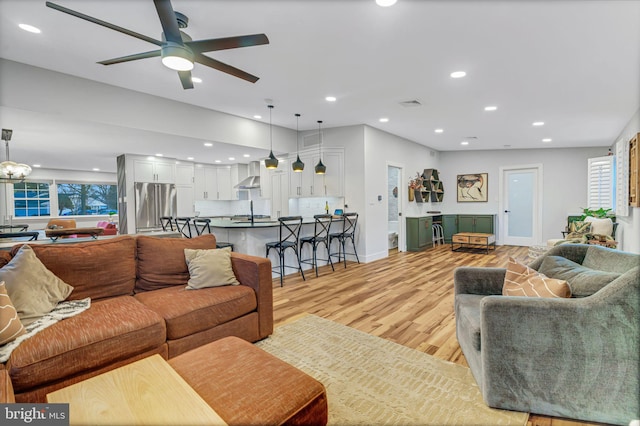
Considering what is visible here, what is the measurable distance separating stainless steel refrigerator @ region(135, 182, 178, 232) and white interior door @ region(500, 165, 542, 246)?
28.8ft

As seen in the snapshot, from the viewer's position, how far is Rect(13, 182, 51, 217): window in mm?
8219

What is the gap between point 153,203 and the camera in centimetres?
684

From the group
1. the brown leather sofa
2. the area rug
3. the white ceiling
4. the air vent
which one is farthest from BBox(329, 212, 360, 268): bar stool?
the brown leather sofa

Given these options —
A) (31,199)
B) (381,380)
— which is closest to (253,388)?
(381,380)

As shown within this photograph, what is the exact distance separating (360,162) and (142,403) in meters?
5.18

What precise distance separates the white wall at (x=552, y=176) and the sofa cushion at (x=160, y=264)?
8378 mm

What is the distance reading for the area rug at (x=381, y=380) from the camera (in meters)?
1.66

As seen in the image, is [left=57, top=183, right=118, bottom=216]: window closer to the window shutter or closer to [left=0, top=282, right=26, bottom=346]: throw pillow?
[left=0, top=282, right=26, bottom=346]: throw pillow

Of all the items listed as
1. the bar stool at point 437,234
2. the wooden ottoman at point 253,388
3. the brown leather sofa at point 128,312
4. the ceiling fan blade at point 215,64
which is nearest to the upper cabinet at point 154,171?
the brown leather sofa at point 128,312

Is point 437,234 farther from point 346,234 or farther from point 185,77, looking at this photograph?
point 185,77

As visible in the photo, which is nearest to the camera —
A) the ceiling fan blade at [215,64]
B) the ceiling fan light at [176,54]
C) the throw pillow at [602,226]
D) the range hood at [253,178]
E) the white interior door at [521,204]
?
the ceiling fan light at [176,54]

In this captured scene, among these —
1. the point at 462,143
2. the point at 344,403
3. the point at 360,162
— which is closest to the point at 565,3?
the point at 344,403

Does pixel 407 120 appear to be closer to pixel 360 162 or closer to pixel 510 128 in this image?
pixel 360 162

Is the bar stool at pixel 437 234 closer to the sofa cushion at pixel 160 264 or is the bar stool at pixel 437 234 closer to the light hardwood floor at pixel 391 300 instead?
the light hardwood floor at pixel 391 300
